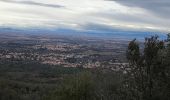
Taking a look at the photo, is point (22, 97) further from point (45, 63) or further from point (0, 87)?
point (45, 63)

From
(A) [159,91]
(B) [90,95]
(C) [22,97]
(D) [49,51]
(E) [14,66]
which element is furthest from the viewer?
(D) [49,51]

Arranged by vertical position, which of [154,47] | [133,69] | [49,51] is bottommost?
Answer: [49,51]

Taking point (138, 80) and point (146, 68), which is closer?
point (146, 68)

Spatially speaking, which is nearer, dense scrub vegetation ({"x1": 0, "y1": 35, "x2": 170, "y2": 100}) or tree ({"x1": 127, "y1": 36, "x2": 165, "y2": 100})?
dense scrub vegetation ({"x1": 0, "y1": 35, "x2": 170, "y2": 100})

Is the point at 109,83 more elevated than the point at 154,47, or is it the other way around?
the point at 154,47

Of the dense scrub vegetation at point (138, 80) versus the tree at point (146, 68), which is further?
the tree at point (146, 68)

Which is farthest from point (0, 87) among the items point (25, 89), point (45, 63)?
point (45, 63)

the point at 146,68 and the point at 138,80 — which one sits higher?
the point at 146,68

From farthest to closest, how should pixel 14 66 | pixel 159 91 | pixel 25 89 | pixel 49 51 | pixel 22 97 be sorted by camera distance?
pixel 49 51
pixel 14 66
pixel 25 89
pixel 22 97
pixel 159 91

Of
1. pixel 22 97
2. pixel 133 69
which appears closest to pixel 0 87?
pixel 22 97

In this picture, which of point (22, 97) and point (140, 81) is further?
point (22, 97)
